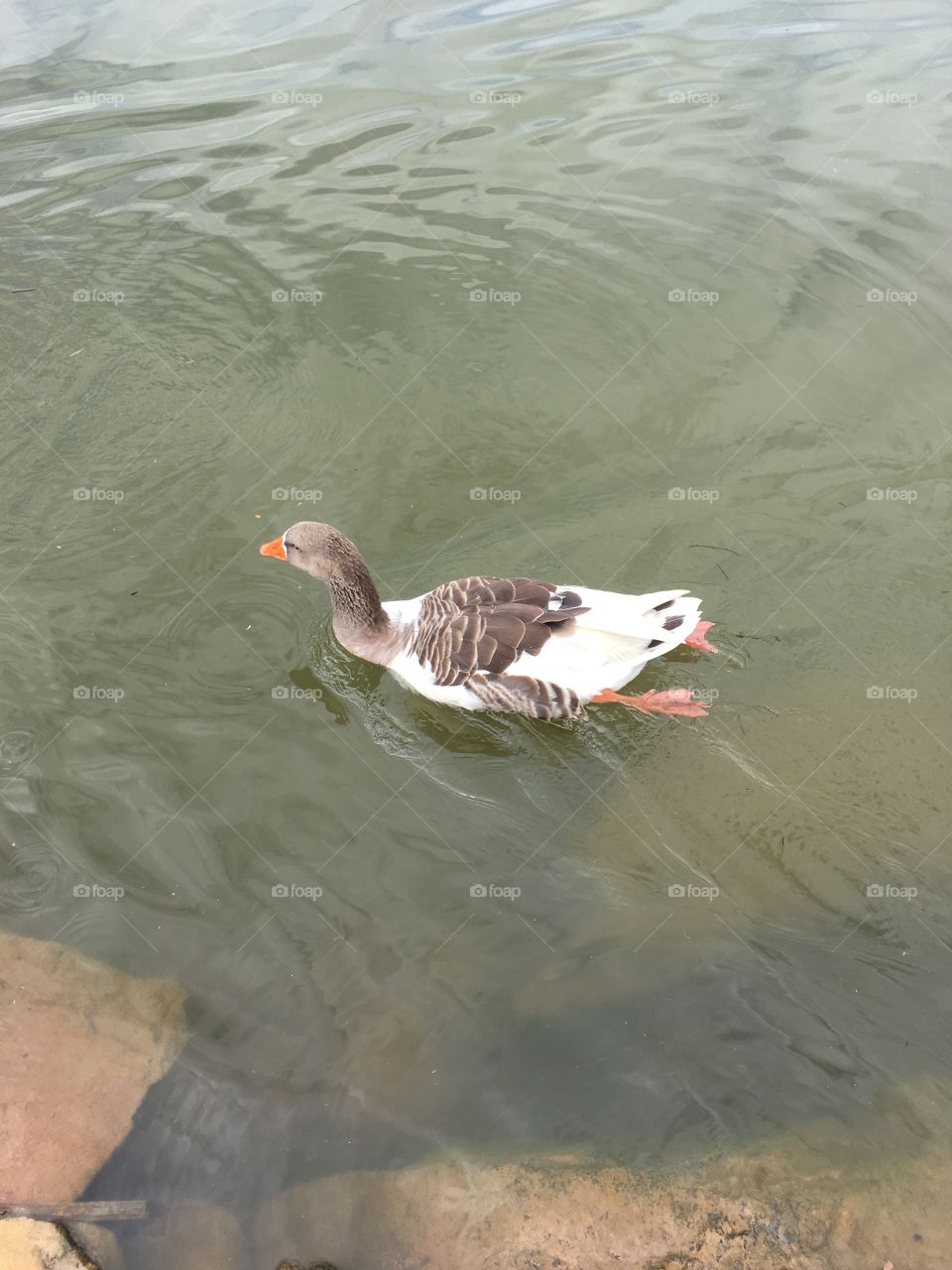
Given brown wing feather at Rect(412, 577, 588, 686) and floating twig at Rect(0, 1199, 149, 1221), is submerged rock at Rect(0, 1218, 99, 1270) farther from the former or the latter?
brown wing feather at Rect(412, 577, 588, 686)

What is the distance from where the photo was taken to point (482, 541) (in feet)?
27.4

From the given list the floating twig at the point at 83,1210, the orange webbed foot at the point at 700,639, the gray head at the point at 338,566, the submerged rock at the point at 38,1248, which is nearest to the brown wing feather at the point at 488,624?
the gray head at the point at 338,566

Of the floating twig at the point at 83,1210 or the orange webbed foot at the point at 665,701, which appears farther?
the orange webbed foot at the point at 665,701

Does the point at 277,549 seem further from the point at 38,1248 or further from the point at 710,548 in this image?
the point at 38,1248

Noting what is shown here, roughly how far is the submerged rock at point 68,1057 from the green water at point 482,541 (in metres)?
0.15

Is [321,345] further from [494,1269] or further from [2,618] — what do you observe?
[494,1269]

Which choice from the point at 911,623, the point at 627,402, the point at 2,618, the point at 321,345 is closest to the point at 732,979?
the point at 911,623

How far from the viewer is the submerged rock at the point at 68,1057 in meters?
5.11

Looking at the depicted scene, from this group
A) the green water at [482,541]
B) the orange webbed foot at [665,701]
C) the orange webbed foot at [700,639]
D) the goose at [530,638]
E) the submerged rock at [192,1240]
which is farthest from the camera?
the orange webbed foot at [700,639]

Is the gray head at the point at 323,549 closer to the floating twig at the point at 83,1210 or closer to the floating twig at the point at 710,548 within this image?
the floating twig at the point at 710,548

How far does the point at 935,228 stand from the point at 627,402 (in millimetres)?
4346

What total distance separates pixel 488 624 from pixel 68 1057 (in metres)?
3.74

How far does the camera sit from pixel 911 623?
7.48m

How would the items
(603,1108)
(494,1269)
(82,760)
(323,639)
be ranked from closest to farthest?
(494,1269), (603,1108), (82,760), (323,639)
